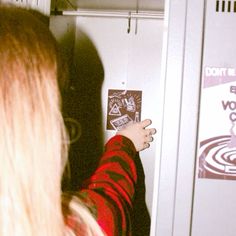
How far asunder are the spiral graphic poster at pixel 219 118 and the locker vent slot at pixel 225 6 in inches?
5.1

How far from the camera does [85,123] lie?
5.05ft

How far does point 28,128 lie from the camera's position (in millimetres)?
733

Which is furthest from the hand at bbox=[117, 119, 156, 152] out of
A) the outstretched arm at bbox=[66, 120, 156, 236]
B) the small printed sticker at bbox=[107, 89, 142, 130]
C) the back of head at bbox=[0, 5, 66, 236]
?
the back of head at bbox=[0, 5, 66, 236]

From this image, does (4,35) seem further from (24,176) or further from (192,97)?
(192,97)

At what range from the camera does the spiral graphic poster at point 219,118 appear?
2.98 feet

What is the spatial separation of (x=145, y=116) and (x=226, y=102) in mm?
561

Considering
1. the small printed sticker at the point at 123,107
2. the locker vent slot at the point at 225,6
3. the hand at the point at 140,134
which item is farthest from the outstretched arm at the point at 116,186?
the locker vent slot at the point at 225,6

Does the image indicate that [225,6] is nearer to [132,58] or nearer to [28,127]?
[28,127]

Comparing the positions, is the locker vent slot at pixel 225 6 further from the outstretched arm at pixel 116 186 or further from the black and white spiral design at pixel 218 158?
the outstretched arm at pixel 116 186

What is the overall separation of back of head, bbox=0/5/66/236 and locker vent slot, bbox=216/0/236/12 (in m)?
0.38

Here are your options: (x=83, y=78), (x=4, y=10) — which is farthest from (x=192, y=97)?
(x=83, y=78)

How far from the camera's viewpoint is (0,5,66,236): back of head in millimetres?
699

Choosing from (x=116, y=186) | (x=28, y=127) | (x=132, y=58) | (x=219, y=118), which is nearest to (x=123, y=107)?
(x=132, y=58)

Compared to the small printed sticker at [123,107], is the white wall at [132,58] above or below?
above
